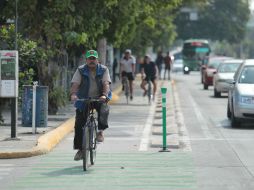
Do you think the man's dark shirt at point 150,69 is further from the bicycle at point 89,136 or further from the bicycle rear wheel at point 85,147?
the bicycle rear wheel at point 85,147

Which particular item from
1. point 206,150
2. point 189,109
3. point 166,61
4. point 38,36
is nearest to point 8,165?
point 206,150

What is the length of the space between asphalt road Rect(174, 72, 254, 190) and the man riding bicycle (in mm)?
1687

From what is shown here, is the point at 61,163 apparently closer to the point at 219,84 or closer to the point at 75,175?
the point at 75,175

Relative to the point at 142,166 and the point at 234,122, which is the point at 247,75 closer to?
the point at 234,122

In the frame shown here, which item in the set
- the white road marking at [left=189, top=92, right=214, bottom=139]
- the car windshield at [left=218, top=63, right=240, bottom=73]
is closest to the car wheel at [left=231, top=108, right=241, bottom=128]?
the white road marking at [left=189, top=92, right=214, bottom=139]

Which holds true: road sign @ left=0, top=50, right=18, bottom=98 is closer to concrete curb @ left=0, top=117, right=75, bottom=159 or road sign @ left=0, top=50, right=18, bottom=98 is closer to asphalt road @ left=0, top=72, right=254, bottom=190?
concrete curb @ left=0, top=117, right=75, bottom=159

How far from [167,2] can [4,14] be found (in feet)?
26.5

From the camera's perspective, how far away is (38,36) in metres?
21.5

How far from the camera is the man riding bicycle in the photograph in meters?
12.6

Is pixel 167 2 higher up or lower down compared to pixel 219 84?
higher up

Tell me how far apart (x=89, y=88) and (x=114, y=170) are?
4.45 feet

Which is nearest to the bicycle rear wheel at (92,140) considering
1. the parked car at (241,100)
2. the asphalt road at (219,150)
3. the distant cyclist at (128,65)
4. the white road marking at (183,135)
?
the asphalt road at (219,150)

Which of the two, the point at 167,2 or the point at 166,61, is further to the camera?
the point at 166,61

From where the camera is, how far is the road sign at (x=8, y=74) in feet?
50.3
